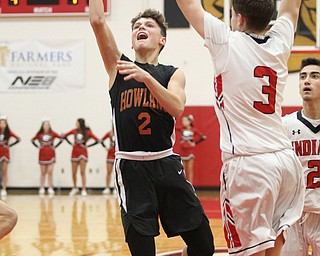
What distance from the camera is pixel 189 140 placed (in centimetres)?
1566

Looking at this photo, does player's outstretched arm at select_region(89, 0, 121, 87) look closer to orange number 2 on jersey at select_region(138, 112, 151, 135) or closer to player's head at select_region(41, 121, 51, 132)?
orange number 2 on jersey at select_region(138, 112, 151, 135)

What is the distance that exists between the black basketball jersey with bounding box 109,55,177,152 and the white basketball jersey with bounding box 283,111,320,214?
49.0 inches

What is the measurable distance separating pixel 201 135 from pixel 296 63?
3.00 m

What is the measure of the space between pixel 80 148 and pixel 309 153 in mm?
11168

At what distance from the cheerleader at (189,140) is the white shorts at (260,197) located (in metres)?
12.1

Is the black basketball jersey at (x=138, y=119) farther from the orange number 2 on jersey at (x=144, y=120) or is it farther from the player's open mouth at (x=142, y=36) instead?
the player's open mouth at (x=142, y=36)

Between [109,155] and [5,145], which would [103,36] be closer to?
[109,155]

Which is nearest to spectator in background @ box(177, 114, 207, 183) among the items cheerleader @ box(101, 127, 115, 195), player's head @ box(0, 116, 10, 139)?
cheerleader @ box(101, 127, 115, 195)

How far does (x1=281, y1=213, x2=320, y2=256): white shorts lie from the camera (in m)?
5.20

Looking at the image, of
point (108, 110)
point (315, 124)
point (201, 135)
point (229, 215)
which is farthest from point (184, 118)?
point (229, 215)

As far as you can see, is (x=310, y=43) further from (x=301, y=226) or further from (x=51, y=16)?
(x=301, y=226)

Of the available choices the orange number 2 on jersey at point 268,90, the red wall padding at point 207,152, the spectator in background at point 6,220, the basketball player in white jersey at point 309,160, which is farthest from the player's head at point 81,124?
the orange number 2 on jersey at point 268,90

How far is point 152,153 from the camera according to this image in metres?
4.52

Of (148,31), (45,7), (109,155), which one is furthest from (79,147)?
(148,31)
